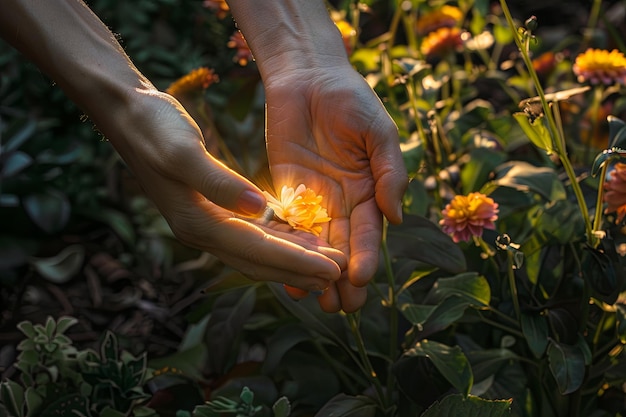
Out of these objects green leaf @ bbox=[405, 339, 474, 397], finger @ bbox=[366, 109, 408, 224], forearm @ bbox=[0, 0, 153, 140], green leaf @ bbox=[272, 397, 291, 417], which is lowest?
green leaf @ bbox=[405, 339, 474, 397]

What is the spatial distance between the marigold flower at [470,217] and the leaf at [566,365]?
211 mm

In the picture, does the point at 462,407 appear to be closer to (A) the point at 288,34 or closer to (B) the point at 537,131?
(B) the point at 537,131

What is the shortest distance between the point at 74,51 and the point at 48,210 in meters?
0.96

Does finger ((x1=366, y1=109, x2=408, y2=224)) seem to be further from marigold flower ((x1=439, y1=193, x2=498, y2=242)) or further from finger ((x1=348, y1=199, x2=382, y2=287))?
marigold flower ((x1=439, y1=193, x2=498, y2=242))

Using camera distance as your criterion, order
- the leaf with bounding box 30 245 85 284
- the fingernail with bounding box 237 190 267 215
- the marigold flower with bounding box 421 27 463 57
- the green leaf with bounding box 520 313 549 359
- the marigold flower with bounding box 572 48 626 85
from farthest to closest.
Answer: the leaf with bounding box 30 245 85 284
the marigold flower with bounding box 421 27 463 57
the marigold flower with bounding box 572 48 626 85
the green leaf with bounding box 520 313 549 359
the fingernail with bounding box 237 190 267 215

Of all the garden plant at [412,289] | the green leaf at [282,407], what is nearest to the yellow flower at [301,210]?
the garden plant at [412,289]

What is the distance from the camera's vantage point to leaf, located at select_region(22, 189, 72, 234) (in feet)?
6.81

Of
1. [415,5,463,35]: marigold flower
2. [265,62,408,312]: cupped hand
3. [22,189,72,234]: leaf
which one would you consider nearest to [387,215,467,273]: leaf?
[265,62,408,312]: cupped hand

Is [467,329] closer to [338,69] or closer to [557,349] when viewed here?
[557,349]

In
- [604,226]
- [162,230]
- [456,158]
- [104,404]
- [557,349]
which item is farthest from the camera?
[162,230]

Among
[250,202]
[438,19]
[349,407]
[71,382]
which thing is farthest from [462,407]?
[438,19]

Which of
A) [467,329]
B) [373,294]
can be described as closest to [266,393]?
[373,294]

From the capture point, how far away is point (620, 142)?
4.49 ft

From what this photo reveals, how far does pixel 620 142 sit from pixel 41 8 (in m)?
0.97
